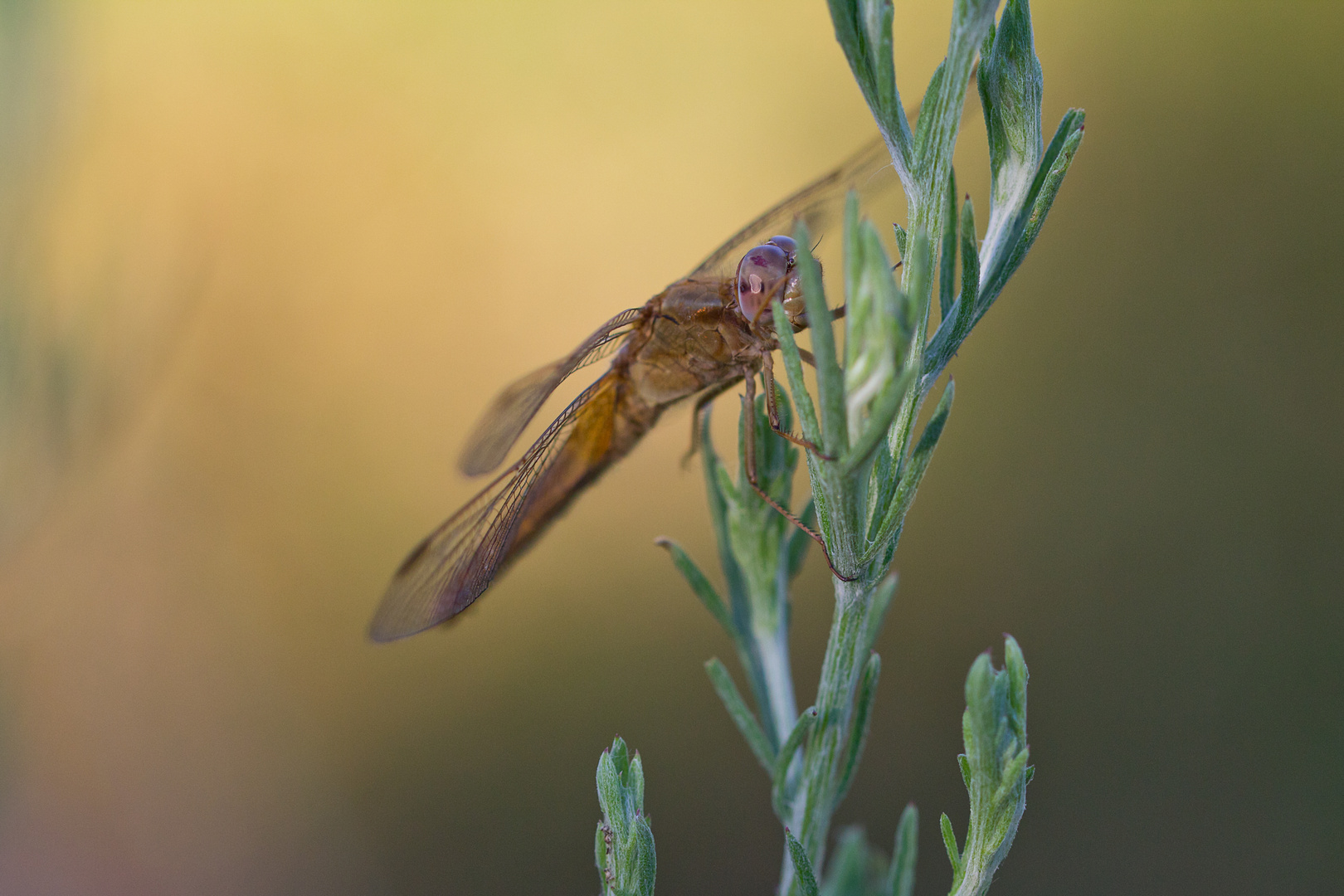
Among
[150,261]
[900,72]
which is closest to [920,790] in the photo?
[900,72]

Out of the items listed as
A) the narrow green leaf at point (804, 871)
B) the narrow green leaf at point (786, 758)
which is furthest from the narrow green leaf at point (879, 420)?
the narrow green leaf at point (804, 871)

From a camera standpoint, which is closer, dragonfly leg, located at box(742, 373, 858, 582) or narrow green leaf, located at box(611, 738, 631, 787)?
narrow green leaf, located at box(611, 738, 631, 787)

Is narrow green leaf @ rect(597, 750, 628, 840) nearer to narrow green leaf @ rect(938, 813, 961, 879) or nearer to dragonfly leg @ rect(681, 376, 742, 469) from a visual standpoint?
Result: narrow green leaf @ rect(938, 813, 961, 879)

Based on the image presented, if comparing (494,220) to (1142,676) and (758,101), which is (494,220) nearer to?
(758,101)

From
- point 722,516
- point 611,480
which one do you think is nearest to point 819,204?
point 722,516

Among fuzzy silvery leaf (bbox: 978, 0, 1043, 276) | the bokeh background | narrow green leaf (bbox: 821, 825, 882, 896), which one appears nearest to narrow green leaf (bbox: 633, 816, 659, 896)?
narrow green leaf (bbox: 821, 825, 882, 896)

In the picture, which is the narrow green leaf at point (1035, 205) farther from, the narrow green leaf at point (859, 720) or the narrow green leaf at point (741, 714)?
the narrow green leaf at point (741, 714)

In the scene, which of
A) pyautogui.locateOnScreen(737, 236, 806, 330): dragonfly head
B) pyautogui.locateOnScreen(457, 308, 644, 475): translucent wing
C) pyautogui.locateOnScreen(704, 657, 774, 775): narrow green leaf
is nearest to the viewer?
pyautogui.locateOnScreen(704, 657, 774, 775): narrow green leaf
